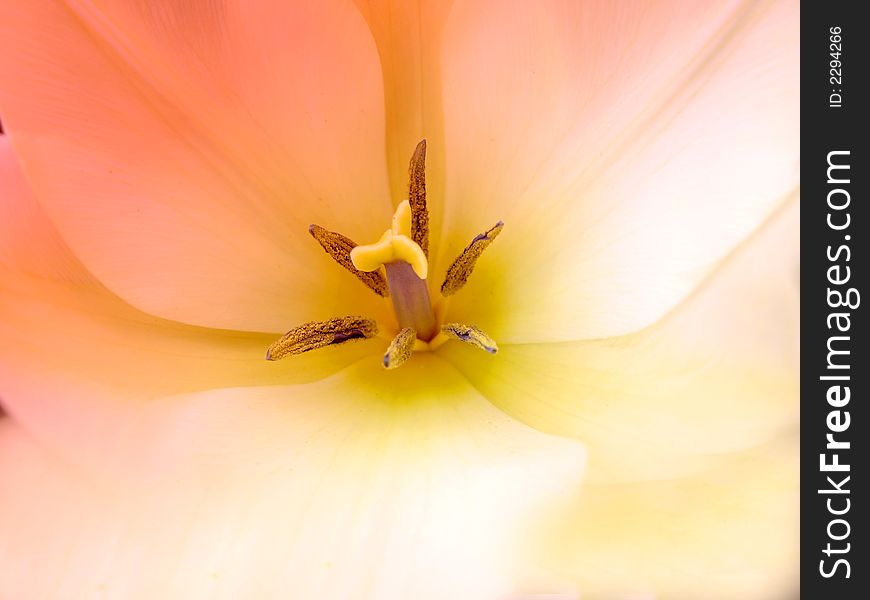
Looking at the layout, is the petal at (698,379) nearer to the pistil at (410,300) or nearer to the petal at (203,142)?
the pistil at (410,300)

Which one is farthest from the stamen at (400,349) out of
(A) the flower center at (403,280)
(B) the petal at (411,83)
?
(B) the petal at (411,83)

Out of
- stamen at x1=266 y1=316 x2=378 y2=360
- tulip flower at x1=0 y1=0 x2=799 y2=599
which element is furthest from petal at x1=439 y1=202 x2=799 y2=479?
stamen at x1=266 y1=316 x2=378 y2=360

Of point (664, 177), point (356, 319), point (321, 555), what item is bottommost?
point (321, 555)

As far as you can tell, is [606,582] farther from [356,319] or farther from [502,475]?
[356,319]

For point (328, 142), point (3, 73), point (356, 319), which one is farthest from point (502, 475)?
point (3, 73)
